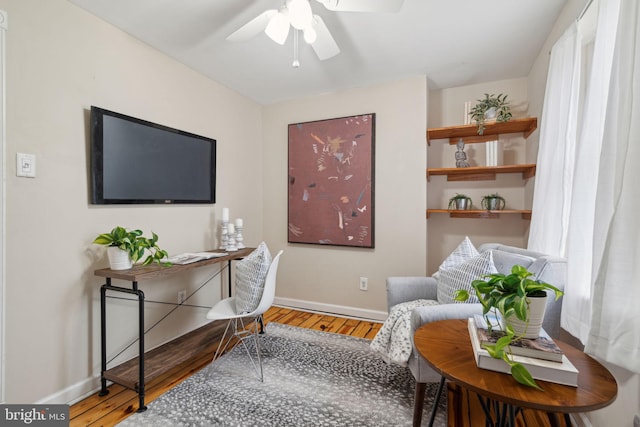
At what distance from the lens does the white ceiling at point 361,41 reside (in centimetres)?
182

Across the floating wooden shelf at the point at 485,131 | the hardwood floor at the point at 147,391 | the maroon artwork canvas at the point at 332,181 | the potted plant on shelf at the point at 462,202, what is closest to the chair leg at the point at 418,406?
the hardwood floor at the point at 147,391

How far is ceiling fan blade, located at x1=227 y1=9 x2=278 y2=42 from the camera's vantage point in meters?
1.59

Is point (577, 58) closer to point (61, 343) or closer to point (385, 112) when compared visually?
point (385, 112)

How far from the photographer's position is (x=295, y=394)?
178 centimetres

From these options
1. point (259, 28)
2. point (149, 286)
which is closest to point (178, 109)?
point (259, 28)

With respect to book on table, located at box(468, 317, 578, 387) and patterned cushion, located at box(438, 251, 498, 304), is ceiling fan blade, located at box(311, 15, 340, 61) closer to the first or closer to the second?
patterned cushion, located at box(438, 251, 498, 304)

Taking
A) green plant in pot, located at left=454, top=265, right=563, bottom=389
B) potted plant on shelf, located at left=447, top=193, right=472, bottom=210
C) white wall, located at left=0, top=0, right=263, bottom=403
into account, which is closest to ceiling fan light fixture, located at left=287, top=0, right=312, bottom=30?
white wall, located at left=0, top=0, right=263, bottom=403

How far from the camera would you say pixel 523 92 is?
2.76 meters

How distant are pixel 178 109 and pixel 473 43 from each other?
7.91 feet

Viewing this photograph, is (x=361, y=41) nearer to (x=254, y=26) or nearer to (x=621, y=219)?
(x=254, y=26)

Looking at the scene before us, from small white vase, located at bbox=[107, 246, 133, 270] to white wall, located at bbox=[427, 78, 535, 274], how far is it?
2.68 meters

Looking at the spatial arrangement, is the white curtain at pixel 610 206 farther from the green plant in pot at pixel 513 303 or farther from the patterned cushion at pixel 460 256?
the patterned cushion at pixel 460 256

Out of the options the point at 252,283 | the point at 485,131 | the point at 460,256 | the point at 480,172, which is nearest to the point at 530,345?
the point at 460,256

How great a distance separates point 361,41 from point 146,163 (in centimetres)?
183
